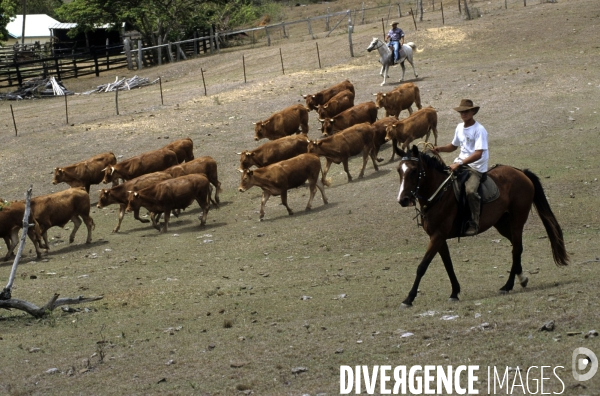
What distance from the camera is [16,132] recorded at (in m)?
33.0

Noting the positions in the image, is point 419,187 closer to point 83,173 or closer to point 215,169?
point 215,169

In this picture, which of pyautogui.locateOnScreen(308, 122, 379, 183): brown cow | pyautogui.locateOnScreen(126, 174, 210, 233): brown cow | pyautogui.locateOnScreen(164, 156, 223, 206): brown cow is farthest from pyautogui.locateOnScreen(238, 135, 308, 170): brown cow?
pyautogui.locateOnScreen(126, 174, 210, 233): brown cow

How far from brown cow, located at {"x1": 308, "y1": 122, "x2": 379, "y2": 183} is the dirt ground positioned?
0.54 metres

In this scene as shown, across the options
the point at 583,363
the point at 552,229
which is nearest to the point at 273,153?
the point at 552,229

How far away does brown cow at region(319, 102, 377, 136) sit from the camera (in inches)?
1014

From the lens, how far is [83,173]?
24.5 metres

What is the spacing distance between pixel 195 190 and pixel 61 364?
10.1 meters

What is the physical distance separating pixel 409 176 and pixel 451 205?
0.80m

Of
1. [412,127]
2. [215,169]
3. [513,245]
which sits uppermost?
[513,245]

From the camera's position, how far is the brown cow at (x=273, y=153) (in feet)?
76.4

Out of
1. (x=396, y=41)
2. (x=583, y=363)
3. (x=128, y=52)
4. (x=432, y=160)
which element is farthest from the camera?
(x=128, y=52)

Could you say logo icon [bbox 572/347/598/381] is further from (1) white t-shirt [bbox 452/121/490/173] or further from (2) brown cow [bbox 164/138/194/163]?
(2) brown cow [bbox 164/138/194/163]

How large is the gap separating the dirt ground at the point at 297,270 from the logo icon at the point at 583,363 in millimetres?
101

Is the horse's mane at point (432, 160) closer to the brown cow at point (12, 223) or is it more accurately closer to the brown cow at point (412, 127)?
the brown cow at point (12, 223)
